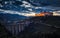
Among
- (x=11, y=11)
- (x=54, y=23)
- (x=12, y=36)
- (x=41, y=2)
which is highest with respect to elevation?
(x=41, y=2)

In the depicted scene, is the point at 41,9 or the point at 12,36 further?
the point at 41,9

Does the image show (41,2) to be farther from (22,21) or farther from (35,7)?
(22,21)

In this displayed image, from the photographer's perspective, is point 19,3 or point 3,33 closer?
point 3,33

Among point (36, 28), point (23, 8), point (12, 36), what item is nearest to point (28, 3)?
point (23, 8)

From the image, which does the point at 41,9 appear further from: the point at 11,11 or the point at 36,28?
the point at 11,11

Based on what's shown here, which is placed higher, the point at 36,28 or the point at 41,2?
the point at 41,2

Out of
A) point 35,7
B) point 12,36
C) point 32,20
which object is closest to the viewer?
point 12,36

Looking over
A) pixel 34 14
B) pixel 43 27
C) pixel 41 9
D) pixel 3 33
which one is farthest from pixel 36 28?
pixel 3 33

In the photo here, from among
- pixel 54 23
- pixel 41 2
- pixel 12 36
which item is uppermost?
pixel 41 2

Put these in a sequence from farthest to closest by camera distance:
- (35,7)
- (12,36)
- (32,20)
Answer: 1. (35,7)
2. (32,20)
3. (12,36)
